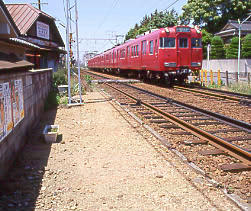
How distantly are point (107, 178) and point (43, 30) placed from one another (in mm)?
22581

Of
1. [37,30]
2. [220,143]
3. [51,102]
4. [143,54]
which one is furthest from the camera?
[37,30]

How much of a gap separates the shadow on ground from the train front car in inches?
408

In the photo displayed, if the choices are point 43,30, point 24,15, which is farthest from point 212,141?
point 43,30

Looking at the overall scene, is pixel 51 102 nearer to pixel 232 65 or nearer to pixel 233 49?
pixel 232 65

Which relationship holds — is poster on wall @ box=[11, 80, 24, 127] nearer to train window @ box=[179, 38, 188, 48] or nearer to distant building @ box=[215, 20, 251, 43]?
train window @ box=[179, 38, 188, 48]

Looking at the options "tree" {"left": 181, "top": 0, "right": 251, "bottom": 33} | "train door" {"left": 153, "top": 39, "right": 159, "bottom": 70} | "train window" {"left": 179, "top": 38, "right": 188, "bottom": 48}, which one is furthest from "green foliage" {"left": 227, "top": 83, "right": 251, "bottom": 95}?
"tree" {"left": 181, "top": 0, "right": 251, "bottom": 33}

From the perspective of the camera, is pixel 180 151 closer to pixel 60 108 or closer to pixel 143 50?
pixel 60 108

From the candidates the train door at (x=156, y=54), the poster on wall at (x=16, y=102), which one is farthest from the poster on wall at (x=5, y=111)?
the train door at (x=156, y=54)

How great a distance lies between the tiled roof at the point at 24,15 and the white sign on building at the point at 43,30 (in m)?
0.93

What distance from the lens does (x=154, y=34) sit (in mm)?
16156

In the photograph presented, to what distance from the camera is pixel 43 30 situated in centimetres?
2448

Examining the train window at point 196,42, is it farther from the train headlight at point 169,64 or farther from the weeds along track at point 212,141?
the weeds along track at point 212,141

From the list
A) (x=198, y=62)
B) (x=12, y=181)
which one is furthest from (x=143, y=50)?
(x=12, y=181)

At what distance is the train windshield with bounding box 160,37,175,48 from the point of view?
15.2 metres
